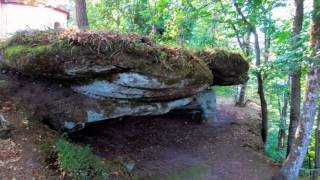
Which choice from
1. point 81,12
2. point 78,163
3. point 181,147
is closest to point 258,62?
point 181,147

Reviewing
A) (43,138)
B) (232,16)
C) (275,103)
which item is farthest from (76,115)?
(275,103)

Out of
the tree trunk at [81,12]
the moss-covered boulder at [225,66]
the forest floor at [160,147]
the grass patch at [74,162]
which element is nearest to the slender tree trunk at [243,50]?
the moss-covered boulder at [225,66]

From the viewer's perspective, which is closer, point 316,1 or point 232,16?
point 316,1

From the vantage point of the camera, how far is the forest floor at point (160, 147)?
18.0 ft

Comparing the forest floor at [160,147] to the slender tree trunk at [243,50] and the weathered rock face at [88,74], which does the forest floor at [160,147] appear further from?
the slender tree trunk at [243,50]

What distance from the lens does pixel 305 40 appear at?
7.05 metres

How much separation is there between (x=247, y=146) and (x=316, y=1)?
14.7 ft

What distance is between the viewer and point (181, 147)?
8.79m

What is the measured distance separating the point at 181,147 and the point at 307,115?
11.1ft

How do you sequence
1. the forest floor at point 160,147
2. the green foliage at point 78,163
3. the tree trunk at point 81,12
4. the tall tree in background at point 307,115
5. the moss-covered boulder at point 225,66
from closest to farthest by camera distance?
1. the green foliage at point 78,163
2. the forest floor at point 160,147
3. the tall tree in background at point 307,115
4. the moss-covered boulder at point 225,66
5. the tree trunk at point 81,12

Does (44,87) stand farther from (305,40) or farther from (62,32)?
(305,40)

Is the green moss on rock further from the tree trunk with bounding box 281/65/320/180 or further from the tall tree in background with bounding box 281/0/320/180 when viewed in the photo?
the tree trunk with bounding box 281/65/320/180

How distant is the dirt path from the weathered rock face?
109 cm

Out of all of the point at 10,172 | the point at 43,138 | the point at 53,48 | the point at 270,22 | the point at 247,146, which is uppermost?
the point at 270,22
